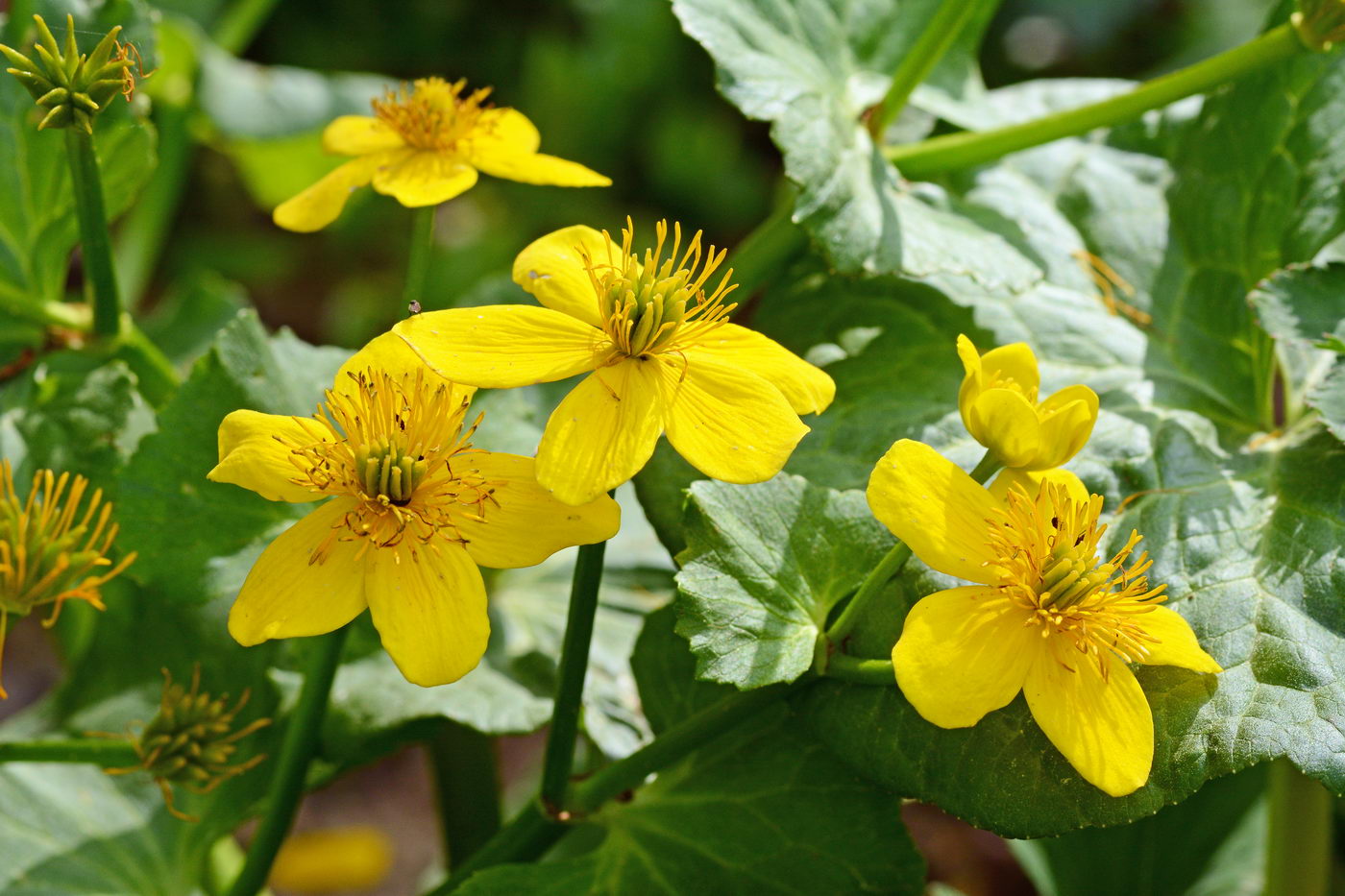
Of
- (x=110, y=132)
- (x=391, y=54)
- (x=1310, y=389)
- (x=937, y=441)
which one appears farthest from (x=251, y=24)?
(x=1310, y=389)

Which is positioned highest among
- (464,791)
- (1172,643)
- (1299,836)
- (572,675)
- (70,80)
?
(70,80)

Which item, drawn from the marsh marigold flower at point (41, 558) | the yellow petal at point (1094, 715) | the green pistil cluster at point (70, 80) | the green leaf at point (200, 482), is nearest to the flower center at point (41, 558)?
the marsh marigold flower at point (41, 558)

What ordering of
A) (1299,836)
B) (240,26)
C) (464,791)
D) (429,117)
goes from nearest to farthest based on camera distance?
(429,117) < (1299,836) < (464,791) < (240,26)

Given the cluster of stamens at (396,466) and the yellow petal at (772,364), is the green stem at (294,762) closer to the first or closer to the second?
the cluster of stamens at (396,466)

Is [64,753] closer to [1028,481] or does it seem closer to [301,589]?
[301,589]

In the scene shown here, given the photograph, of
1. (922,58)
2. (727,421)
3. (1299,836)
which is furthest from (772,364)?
(1299,836)

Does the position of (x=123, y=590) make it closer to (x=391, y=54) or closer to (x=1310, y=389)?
(x=1310, y=389)
